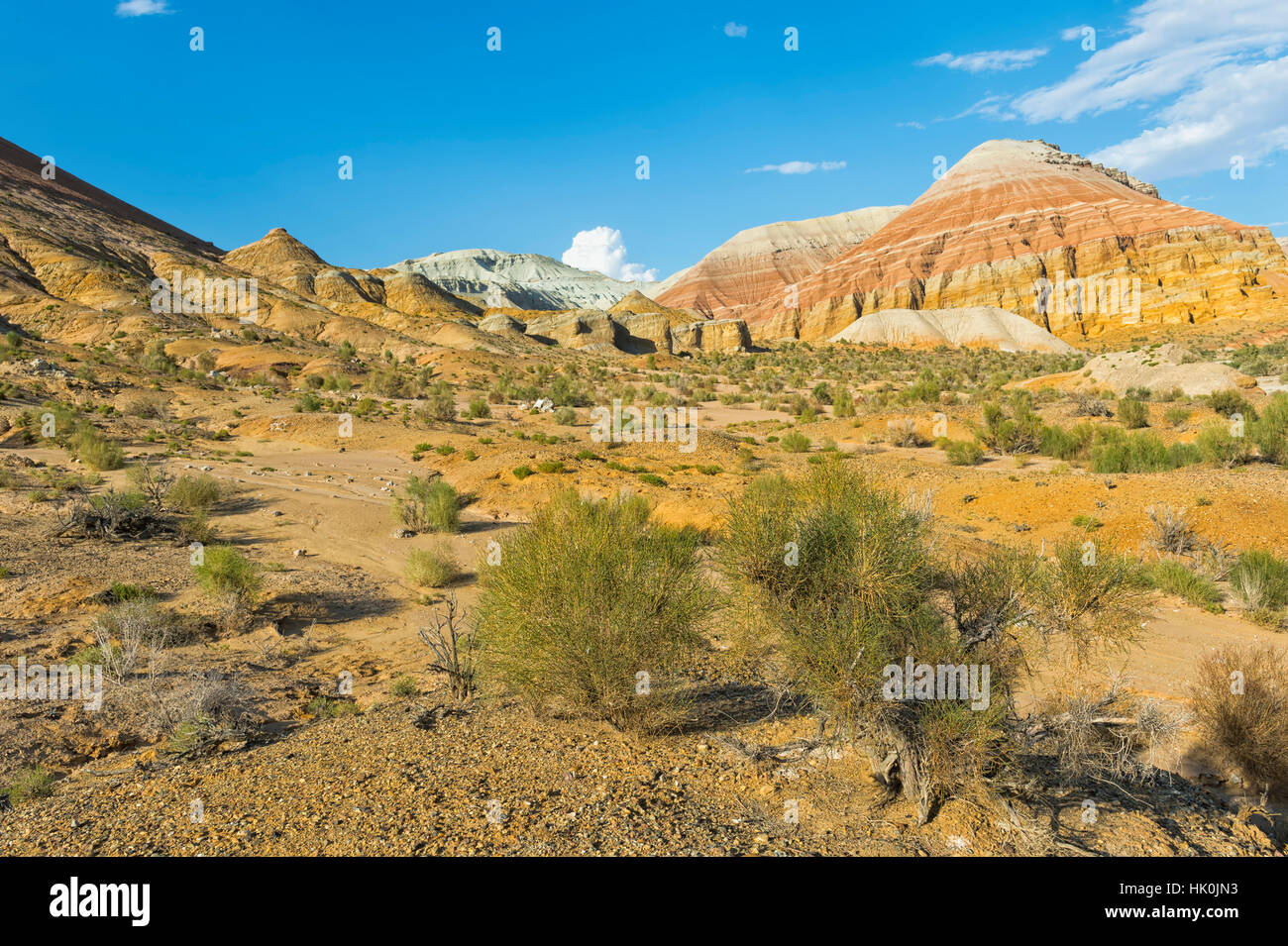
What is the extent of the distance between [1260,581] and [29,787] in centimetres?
1575

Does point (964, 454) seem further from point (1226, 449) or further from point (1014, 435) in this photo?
point (1226, 449)

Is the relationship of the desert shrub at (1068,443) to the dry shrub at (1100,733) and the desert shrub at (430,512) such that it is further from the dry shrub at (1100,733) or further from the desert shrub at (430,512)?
the desert shrub at (430,512)

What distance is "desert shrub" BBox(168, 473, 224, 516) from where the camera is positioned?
14578mm

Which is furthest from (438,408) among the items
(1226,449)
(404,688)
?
(1226,449)

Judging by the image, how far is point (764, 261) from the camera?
118 metres

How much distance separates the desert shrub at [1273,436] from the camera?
57.3ft

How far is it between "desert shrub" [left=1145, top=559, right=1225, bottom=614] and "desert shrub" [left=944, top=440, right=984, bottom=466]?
31.6ft

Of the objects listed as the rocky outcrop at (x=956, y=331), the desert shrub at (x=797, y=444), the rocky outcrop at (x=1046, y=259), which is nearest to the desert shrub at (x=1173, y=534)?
the desert shrub at (x=797, y=444)

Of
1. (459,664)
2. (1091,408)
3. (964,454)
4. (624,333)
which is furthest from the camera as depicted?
(624,333)

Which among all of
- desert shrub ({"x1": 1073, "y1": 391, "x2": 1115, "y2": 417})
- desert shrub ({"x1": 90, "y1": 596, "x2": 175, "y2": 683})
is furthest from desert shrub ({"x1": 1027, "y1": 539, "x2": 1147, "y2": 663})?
desert shrub ({"x1": 1073, "y1": 391, "x2": 1115, "y2": 417})

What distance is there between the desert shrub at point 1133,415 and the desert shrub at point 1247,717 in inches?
777

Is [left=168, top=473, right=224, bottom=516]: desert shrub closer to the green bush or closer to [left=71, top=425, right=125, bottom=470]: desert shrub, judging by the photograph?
[left=71, top=425, right=125, bottom=470]: desert shrub
